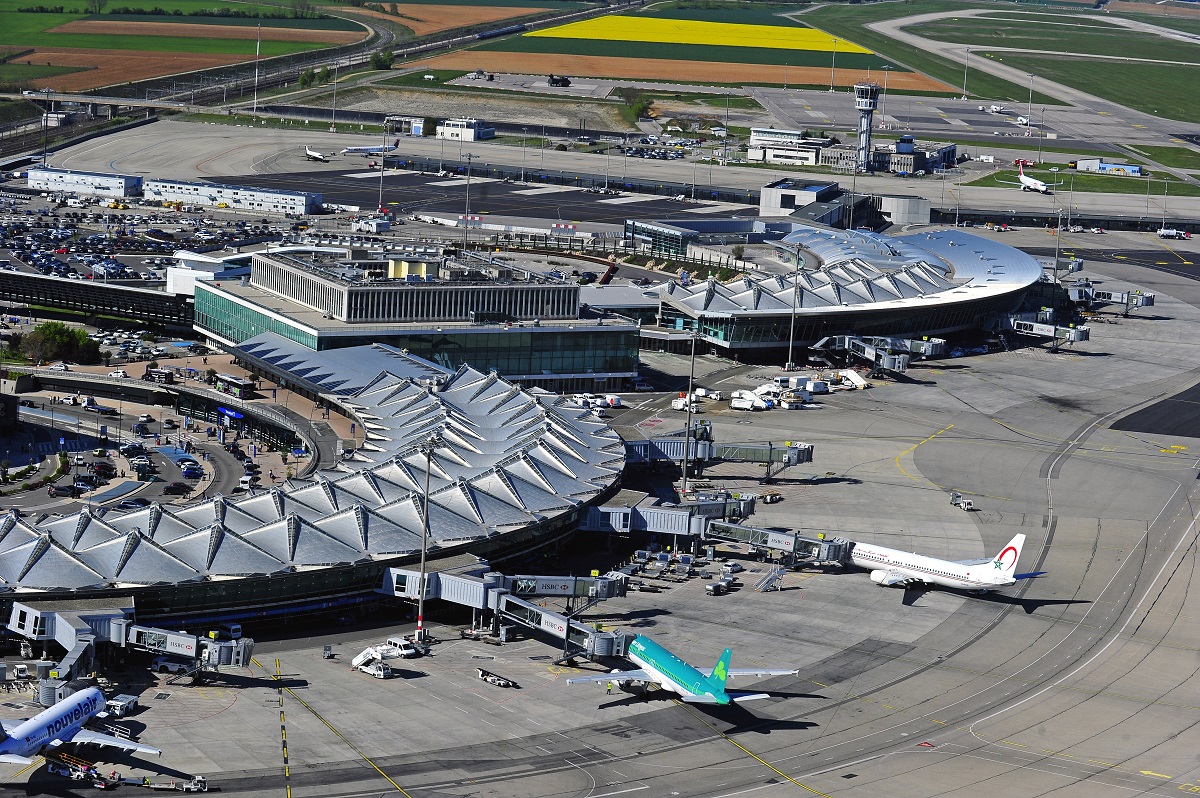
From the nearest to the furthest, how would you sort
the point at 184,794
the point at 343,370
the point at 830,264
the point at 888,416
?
the point at 184,794 < the point at 343,370 < the point at 888,416 < the point at 830,264

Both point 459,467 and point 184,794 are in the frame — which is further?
point 459,467

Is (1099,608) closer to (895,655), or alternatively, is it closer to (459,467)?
(895,655)

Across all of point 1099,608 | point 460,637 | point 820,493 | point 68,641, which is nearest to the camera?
point 68,641

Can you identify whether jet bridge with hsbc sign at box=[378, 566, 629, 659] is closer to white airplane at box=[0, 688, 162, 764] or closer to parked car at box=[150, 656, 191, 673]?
parked car at box=[150, 656, 191, 673]

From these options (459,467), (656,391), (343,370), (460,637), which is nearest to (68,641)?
(460,637)

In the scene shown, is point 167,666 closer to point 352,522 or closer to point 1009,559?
point 352,522

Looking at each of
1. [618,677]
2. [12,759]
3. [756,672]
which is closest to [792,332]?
[756,672]
